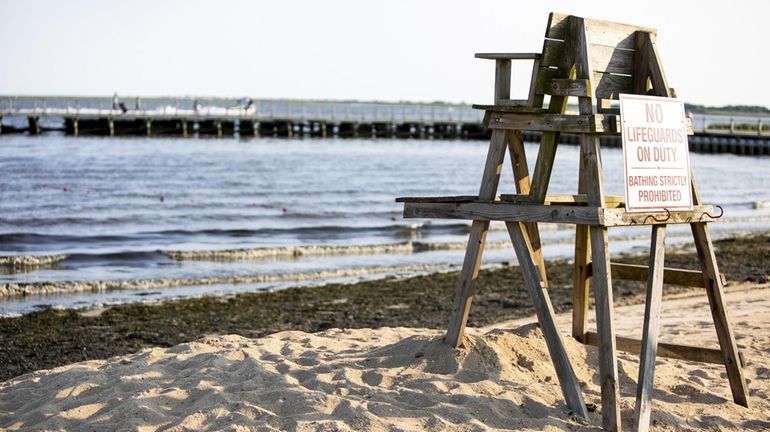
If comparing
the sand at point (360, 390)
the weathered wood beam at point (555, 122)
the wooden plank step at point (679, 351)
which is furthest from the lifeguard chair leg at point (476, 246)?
the wooden plank step at point (679, 351)

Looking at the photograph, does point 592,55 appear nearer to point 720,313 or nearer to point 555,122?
point 555,122

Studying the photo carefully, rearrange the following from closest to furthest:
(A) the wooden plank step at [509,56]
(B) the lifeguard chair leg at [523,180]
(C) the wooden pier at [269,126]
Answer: (A) the wooden plank step at [509,56], (B) the lifeguard chair leg at [523,180], (C) the wooden pier at [269,126]

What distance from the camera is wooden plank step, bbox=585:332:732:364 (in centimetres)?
686

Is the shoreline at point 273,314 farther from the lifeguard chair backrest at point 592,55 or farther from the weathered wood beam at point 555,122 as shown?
the lifeguard chair backrest at point 592,55

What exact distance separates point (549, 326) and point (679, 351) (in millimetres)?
1532

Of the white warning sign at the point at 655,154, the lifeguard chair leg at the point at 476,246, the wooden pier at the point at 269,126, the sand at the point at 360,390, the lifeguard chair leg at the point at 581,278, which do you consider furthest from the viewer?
the wooden pier at the point at 269,126

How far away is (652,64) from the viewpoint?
6359 millimetres

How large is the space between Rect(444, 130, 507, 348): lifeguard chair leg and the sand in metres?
0.21

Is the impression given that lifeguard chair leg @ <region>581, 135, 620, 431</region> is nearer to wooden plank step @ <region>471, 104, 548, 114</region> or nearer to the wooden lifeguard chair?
the wooden lifeguard chair

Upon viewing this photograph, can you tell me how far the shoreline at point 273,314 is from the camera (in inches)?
420

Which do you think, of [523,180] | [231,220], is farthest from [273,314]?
[231,220]

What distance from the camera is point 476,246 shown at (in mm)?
6461

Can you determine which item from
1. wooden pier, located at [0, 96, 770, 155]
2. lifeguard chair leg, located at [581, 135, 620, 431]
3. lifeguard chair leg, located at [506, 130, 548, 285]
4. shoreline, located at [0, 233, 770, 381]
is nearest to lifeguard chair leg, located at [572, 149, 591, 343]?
lifeguard chair leg, located at [506, 130, 548, 285]

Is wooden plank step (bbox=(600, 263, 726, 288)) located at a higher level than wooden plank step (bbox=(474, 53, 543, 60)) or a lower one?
lower
